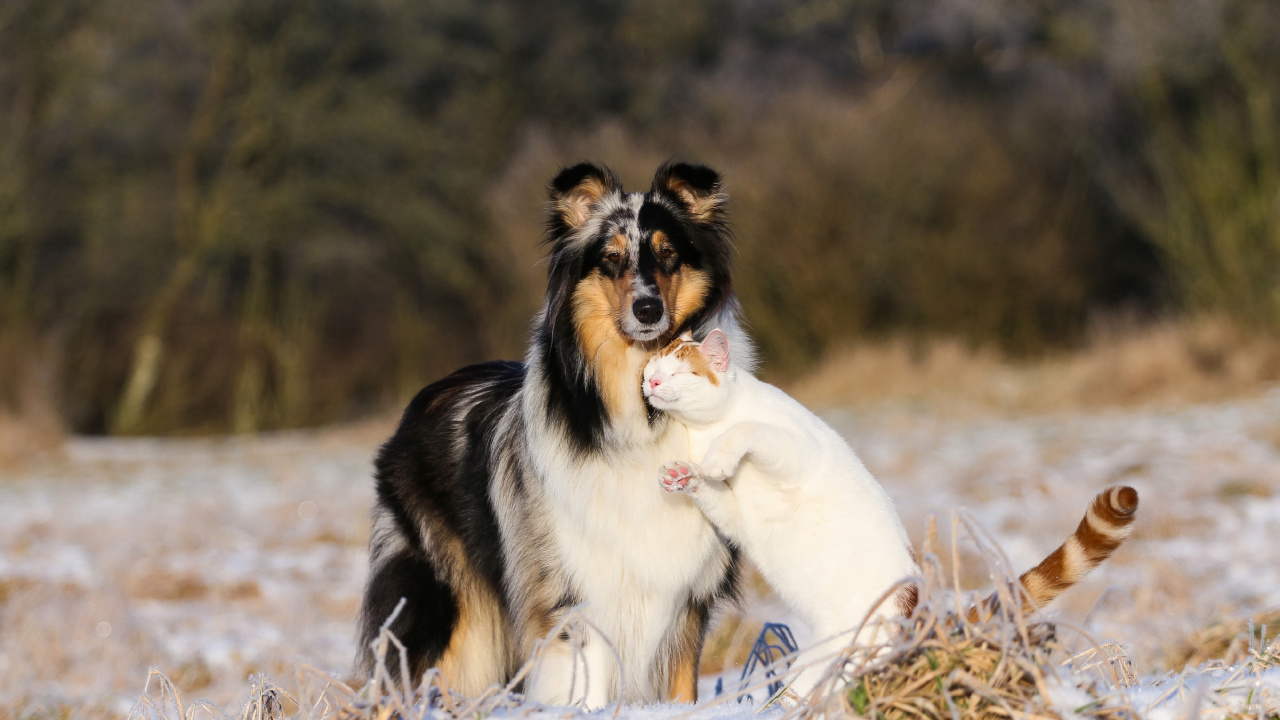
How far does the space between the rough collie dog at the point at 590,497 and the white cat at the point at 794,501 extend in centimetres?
38

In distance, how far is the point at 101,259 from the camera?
22.1 metres

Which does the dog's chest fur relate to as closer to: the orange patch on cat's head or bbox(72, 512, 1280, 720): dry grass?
the orange patch on cat's head

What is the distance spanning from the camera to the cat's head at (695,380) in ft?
10.1

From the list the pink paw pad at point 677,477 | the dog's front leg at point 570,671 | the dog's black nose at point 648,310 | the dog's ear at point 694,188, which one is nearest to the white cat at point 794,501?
the pink paw pad at point 677,477

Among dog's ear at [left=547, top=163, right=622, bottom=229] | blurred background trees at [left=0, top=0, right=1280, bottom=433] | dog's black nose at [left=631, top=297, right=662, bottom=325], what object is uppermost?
blurred background trees at [left=0, top=0, right=1280, bottom=433]

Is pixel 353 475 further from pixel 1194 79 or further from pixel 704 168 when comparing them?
pixel 1194 79

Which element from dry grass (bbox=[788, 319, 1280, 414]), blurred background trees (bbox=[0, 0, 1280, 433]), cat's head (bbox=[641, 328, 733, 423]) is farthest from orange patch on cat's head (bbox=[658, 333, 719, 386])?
blurred background trees (bbox=[0, 0, 1280, 433])

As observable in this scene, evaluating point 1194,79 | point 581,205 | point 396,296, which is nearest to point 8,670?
point 581,205

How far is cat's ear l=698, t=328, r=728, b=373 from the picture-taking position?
307 cm

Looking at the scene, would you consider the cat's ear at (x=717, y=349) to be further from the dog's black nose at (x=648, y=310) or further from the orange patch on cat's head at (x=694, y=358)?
the dog's black nose at (x=648, y=310)

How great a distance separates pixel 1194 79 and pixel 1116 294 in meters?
5.63

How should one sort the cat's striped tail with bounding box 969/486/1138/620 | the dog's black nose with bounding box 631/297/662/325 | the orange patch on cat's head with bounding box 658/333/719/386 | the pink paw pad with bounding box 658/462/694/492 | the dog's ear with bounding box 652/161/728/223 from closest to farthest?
the cat's striped tail with bounding box 969/486/1138/620 < the pink paw pad with bounding box 658/462/694/492 < the orange patch on cat's head with bounding box 658/333/719/386 < the dog's black nose with bounding box 631/297/662/325 < the dog's ear with bounding box 652/161/728/223

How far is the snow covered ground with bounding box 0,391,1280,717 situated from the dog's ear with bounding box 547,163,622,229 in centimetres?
168

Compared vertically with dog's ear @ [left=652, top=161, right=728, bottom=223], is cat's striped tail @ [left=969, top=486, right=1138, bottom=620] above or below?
below
